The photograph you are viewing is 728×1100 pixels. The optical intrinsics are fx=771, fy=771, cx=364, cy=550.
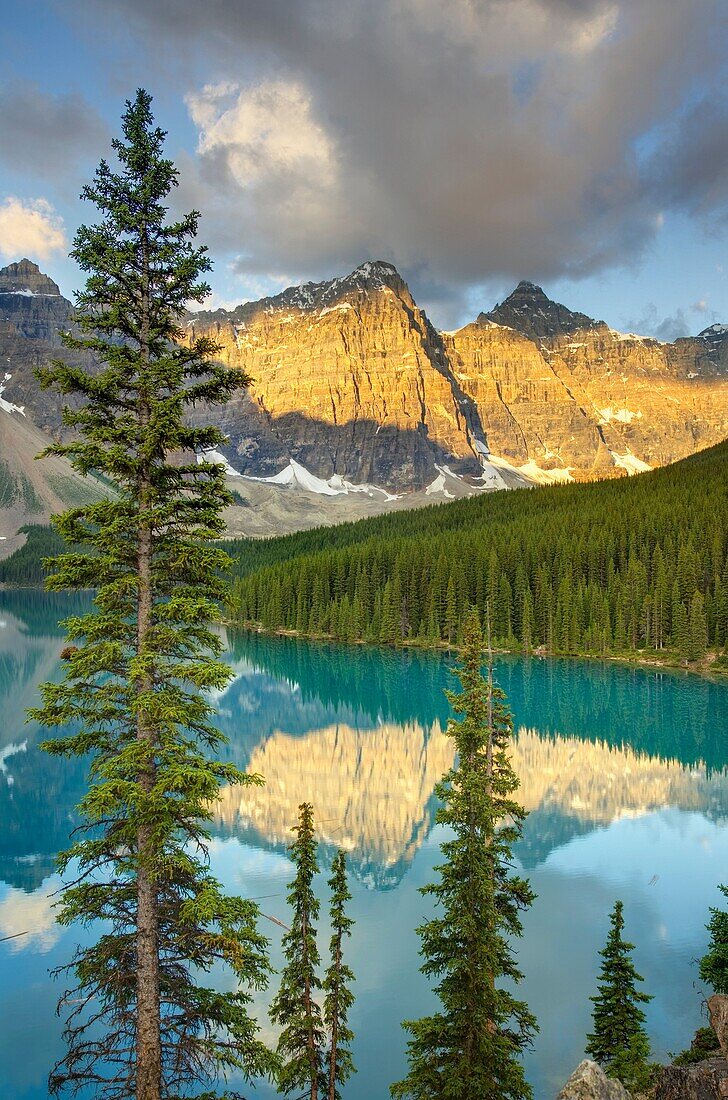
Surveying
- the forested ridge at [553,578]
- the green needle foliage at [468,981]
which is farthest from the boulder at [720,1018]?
the forested ridge at [553,578]

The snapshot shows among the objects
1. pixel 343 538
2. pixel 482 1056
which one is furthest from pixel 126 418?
pixel 343 538

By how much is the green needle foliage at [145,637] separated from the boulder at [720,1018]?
7357 mm

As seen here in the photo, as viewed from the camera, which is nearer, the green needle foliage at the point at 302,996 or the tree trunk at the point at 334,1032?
the tree trunk at the point at 334,1032

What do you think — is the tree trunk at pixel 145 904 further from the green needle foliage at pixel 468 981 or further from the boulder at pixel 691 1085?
the boulder at pixel 691 1085

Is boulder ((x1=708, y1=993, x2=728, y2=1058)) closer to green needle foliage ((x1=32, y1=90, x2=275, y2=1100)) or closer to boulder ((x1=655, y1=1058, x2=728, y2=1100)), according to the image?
boulder ((x1=655, y1=1058, x2=728, y2=1100))

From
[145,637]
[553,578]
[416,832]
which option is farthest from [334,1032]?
[553,578]

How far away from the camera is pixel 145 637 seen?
1313 cm

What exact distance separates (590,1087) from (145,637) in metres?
9.59

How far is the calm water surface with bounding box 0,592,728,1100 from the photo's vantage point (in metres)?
22.0

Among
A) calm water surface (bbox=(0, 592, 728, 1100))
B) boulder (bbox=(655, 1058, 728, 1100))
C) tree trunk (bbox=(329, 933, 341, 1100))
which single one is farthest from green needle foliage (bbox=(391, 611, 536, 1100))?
calm water surface (bbox=(0, 592, 728, 1100))

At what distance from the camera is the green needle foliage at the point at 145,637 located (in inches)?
486

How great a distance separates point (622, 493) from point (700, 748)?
93.1m

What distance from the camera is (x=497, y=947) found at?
1478 centimetres

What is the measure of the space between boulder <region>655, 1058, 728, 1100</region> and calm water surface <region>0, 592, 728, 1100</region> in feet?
28.7
